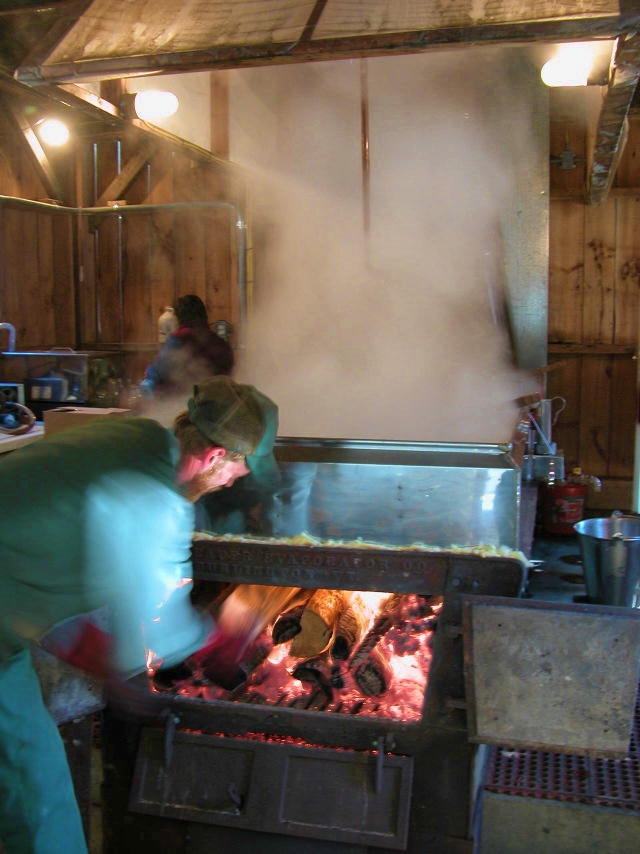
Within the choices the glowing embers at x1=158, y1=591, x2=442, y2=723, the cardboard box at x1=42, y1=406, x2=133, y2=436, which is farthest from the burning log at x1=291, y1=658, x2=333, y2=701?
the cardboard box at x1=42, y1=406, x2=133, y2=436

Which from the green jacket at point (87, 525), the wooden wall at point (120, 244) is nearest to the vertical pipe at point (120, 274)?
the wooden wall at point (120, 244)

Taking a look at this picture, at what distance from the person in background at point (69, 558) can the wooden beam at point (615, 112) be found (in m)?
1.47

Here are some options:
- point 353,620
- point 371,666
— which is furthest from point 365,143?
point 371,666

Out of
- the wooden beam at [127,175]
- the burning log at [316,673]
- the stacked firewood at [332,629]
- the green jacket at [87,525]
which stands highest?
the wooden beam at [127,175]

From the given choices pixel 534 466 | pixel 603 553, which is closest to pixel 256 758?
pixel 603 553

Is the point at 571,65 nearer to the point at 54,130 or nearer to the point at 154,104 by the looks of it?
the point at 154,104

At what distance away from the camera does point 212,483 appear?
6.81 ft

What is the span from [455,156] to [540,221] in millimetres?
466

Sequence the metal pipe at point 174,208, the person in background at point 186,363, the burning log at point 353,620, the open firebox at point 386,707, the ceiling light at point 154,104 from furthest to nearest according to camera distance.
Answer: the metal pipe at point 174,208 → the person in background at point 186,363 → the ceiling light at point 154,104 → the burning log at point 353,620 → the open firebox at point 386,707

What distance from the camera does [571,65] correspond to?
9.04ft

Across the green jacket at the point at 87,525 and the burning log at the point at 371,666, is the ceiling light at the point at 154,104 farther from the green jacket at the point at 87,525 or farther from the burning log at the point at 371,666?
the burning log at the point at 371,666

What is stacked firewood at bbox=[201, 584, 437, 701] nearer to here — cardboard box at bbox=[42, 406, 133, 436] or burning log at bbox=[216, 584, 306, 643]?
burning log at bbox=[216, 584, 306, 643]

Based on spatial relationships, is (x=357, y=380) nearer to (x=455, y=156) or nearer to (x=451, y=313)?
(x=451, y=313)

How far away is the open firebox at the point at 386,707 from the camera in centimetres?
195
